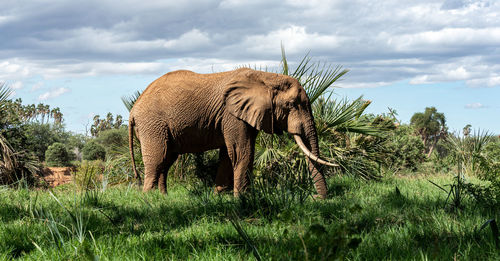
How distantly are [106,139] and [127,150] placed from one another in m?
30.2

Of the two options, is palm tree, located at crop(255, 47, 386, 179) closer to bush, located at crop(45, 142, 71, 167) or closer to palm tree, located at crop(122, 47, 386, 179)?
palm tree, located at crop(122, 47, 386, 179)

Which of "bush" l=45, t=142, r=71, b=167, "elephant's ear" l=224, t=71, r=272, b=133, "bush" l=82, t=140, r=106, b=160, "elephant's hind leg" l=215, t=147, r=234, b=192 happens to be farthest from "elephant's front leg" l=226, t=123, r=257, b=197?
"bush" l=82, t=140, r=106, b=160

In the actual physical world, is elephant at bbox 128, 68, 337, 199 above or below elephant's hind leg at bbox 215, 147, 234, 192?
above

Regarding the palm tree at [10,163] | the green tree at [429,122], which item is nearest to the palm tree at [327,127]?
the palm tree at [10,163]

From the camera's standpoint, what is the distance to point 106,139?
3991 cm

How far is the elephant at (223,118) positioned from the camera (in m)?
7.21

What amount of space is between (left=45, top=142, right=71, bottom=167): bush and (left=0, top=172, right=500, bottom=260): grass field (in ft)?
83.0

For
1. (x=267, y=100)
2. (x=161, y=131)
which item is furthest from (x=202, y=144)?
(x=267, y=100)

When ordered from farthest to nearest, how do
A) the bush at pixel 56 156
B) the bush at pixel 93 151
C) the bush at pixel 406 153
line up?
1. the bush at pixel 93 151
2. the bush at pixel 56 156
3. the bush at pixel 406 153

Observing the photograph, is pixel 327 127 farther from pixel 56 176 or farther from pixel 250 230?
pixel 56 176

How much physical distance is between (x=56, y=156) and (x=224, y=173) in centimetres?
2569

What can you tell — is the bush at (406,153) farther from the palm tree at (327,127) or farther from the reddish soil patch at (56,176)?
the reddish soil patch at (56,176)

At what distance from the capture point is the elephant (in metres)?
7.21

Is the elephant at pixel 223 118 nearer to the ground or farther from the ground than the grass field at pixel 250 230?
farther from the ground
